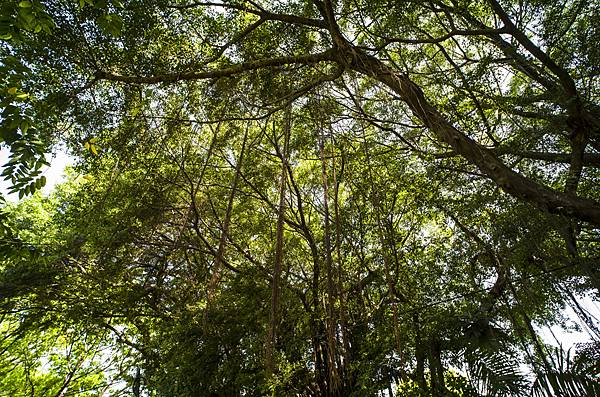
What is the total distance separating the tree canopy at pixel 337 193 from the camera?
250cm

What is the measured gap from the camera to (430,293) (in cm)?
345

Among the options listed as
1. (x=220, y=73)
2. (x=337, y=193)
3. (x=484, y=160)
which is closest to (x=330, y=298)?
(x=484, y=160)

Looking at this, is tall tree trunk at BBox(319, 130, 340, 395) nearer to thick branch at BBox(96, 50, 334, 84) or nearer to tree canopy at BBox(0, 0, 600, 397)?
tree canopy at BBox(0, 0, 600, 397)

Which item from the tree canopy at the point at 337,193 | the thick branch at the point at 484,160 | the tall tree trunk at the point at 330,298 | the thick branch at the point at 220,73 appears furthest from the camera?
the thick branch at the point at 220,73

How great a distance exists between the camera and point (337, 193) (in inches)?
142

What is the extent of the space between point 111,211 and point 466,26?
13.7 ft

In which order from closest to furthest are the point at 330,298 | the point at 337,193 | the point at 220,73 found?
the point at 330,298 → the point at 220,73 → the point at 337,193

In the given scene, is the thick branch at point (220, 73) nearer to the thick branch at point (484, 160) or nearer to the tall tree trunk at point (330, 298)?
the thick branch at point (484, 160)

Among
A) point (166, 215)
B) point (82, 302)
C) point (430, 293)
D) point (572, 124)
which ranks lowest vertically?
point (430, 293)

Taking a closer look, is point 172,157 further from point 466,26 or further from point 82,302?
point 466,26

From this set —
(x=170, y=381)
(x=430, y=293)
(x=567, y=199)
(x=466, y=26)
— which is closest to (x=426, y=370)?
(x=430, y=293)

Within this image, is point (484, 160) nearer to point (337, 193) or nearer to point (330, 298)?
point (330, 298)

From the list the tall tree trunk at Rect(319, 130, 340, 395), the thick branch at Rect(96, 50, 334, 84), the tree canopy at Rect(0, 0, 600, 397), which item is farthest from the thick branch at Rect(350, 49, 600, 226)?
the tall tree trunk at Rect(319, 130, 340, 395)

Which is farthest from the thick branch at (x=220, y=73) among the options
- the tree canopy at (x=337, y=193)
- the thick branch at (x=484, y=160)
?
the thick branch at (x=484, y=160)
